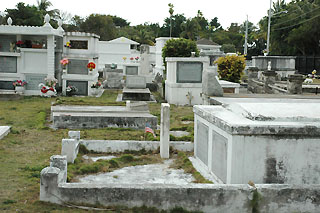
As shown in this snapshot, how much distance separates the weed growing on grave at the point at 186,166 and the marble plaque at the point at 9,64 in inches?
551

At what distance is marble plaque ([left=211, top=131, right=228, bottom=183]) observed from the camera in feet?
24.8

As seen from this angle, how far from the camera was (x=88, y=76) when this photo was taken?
73.4ft

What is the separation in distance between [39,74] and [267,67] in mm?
16400

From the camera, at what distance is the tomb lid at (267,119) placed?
7137 mm

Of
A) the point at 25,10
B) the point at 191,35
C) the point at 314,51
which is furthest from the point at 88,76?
the point at 191,35

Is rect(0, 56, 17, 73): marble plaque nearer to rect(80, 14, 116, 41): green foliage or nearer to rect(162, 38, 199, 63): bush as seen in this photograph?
rect(162, 38, 199, 63): bush

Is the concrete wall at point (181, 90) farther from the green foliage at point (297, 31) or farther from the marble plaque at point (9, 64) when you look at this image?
the green foliage at point (297, 31)

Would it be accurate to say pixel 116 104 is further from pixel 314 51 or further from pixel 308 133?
pixel 314 51

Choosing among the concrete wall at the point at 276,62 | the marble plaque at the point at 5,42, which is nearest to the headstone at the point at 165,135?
the marble plaque at the point at 5,42

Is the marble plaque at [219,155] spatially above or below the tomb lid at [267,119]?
below

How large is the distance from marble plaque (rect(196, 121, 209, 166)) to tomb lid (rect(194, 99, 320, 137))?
1.13ft

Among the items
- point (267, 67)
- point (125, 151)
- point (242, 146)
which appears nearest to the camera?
point (242, 146)

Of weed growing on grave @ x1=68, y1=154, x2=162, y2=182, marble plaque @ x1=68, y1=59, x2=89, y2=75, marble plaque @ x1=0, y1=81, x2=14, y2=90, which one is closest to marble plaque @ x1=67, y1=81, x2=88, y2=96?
marble plaque @ x1=68, y1=59, x2=89, y2=75

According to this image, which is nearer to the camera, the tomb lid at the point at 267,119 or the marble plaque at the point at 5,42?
the tomb lid at the point at 267,119
